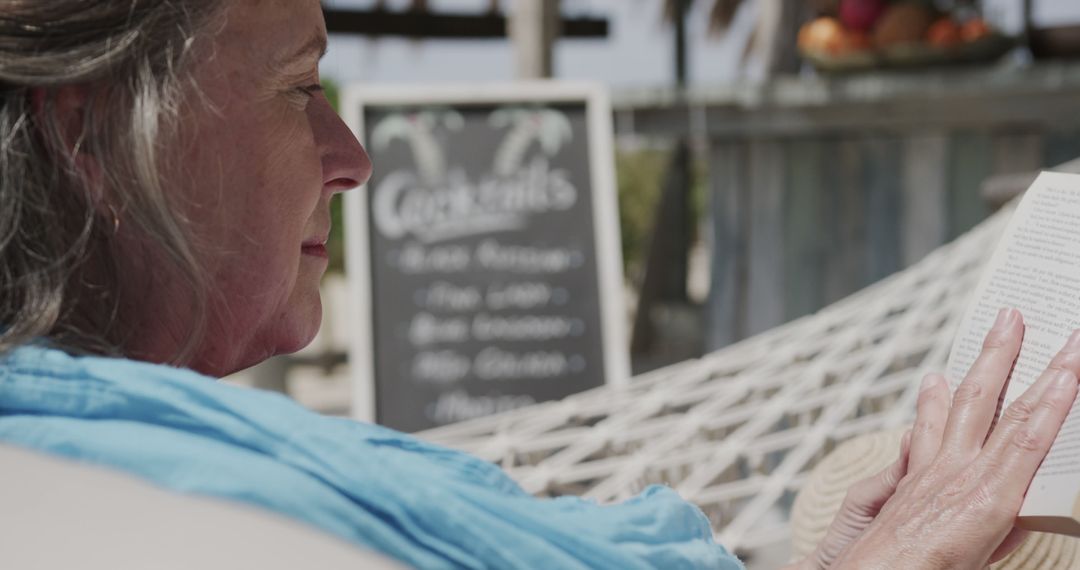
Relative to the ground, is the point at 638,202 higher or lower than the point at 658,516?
lower

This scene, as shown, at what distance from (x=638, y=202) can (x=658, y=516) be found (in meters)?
11.7

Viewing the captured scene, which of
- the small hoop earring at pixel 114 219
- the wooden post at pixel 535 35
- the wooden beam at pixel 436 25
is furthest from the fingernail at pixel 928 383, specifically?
the wooden beam at pixel 436 25

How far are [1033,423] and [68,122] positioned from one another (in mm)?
579

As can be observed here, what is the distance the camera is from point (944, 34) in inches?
139

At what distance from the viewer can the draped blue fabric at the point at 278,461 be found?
1.75ft

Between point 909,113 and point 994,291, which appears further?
point 909,113

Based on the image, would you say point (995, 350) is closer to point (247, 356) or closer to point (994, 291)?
point (994, 291)

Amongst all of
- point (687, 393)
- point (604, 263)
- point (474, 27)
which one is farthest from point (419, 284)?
point (474, 27)

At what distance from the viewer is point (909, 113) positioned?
356 centimetres

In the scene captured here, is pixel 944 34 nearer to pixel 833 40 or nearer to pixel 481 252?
pixel 833 40

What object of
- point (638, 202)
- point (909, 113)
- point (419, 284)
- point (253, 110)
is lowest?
point (638, 202)

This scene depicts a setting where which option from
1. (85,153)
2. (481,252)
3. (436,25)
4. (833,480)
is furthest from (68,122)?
(436,25)

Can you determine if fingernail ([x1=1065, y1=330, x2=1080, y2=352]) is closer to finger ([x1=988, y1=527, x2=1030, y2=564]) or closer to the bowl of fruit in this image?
finger ([x1=988, y1=527, x2=1030, y2=564])

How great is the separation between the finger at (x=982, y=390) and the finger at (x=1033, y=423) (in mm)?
22
